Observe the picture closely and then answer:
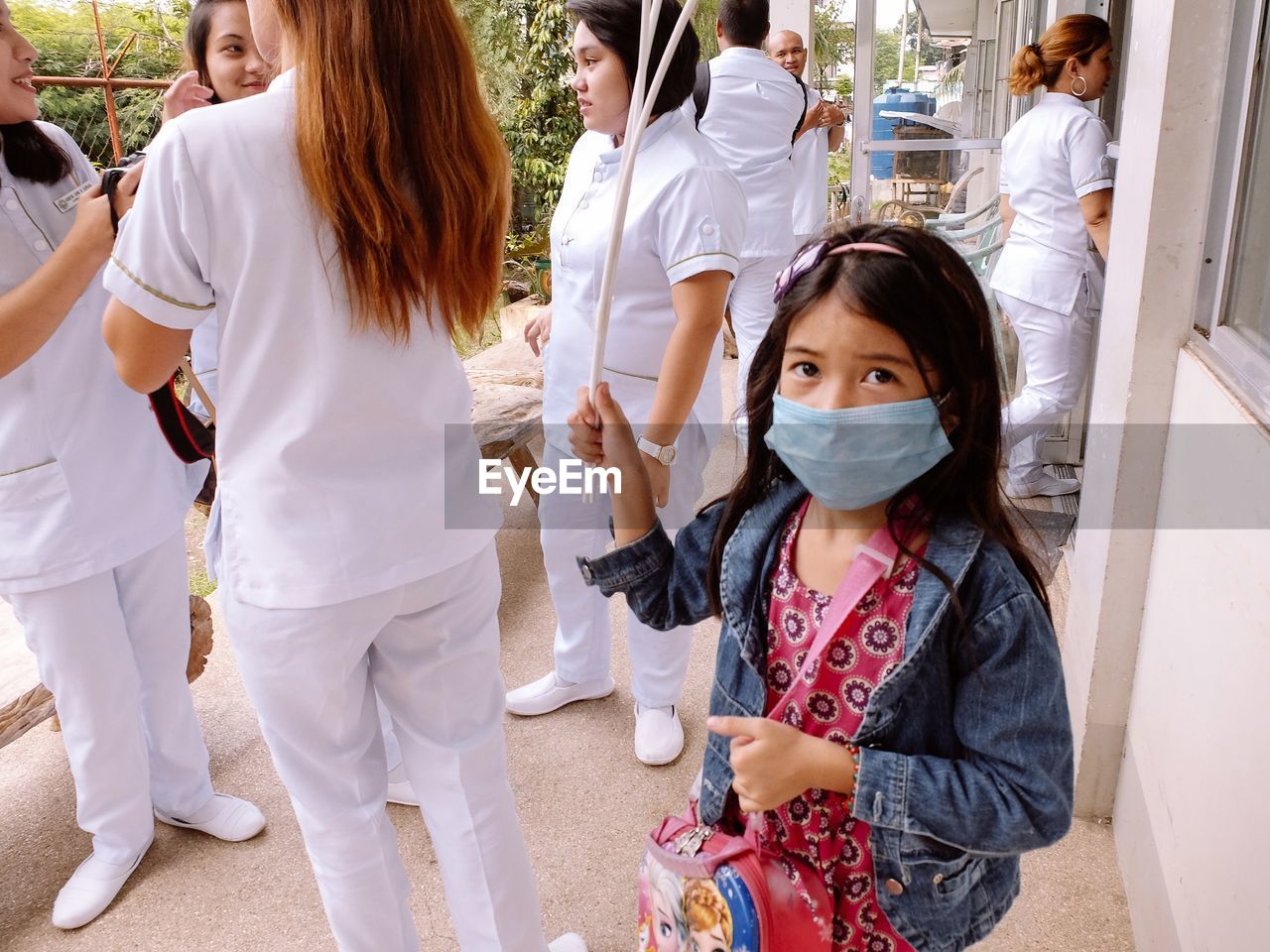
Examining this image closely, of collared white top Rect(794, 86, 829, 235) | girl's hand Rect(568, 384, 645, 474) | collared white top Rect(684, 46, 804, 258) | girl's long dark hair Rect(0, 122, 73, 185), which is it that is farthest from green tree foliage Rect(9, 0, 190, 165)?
girl's hand Rect(568, 384, 645, 474)

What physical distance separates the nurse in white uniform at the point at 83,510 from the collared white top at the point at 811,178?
3615mm

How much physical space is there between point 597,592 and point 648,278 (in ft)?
2.86

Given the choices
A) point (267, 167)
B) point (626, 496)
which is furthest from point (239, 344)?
point (626, 496)

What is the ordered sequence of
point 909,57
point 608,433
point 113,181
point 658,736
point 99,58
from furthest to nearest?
point 909,57 < point 99,58 < point 658,736 < point 113,181 < point 608,433

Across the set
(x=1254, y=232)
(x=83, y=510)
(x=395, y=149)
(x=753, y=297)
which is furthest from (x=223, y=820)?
(x=753, y=297)

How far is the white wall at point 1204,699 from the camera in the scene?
129 cm

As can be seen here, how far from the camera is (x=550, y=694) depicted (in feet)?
8.86

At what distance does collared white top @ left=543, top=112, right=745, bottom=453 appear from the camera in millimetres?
1910

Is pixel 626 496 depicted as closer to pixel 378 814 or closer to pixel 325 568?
pixel 325 568

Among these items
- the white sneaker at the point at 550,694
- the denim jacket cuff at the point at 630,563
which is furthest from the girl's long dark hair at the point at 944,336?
the white sneaker at the point at 550,694

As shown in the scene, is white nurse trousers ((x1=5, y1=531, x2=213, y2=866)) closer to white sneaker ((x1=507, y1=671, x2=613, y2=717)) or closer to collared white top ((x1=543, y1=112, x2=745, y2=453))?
white sneaker ((x1=507, y1=671, x2=613, y2=717))

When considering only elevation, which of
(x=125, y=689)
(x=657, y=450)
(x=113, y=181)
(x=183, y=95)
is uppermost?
(x=183, y=95)

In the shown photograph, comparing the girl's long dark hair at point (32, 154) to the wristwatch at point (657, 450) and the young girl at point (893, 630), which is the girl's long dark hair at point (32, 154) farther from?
the young girl at point (893, 630)

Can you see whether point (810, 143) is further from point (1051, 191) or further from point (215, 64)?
point (215, 64)
